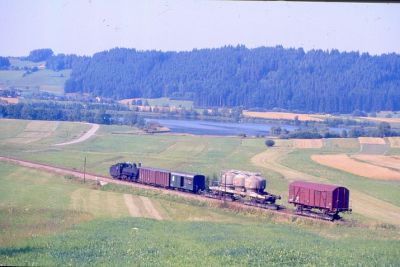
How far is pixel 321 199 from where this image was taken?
2864 cm

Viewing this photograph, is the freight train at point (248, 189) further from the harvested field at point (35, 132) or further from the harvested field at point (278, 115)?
the harvested field at point (278, 115)

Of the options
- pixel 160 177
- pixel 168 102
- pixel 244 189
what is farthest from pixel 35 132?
pixel 168 102

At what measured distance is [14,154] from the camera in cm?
4688

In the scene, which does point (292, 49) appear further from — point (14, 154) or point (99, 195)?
point (99, 195)

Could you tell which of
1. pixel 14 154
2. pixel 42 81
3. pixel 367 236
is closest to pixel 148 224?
pixel 367 236

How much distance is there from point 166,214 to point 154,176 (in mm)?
10137

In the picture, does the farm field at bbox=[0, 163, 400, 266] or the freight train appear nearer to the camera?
the farm field at bbox=[0, 163, 400, 266]

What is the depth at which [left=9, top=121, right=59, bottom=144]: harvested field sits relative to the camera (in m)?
50.4

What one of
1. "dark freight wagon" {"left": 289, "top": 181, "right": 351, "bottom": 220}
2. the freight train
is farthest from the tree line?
"dark freight wagon" {"left": 289, "top": 181, "right": 351, "bottom": 220}

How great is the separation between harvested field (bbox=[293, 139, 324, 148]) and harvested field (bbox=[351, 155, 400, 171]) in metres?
7.99

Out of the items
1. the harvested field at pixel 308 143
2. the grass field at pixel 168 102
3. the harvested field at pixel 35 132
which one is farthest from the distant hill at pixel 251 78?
the harvested field at pixel 308 143

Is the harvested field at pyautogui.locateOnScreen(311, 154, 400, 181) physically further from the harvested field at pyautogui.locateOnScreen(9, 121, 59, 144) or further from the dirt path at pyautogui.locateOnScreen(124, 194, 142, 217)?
the harvested field at pyautogui.locateOnScreen(9, 121, 59, 144)

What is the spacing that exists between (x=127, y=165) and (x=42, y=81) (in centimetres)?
5855

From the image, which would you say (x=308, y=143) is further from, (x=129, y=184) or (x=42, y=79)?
(x=42, y=79)
